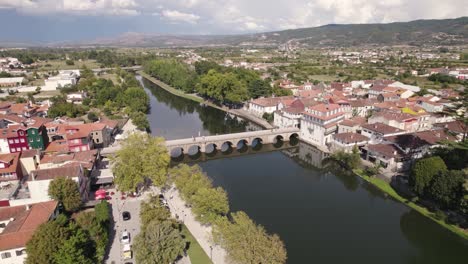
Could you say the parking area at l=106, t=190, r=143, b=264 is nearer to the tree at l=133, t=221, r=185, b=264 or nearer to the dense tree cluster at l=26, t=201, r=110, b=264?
the dense tree cluster at l=26, t=201, r=110, b=264

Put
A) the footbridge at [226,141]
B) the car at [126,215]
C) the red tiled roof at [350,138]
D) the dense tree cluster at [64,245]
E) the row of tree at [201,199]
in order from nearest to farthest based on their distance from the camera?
1. the dense tree cluster at [64,245]
2. the row of tree at [201,199]
3. the car at [126,215]
4. the red tiled roof at [350,138]
5. the footbridge at [226,141]

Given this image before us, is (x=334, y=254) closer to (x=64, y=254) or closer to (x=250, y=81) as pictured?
(x=64, y=254)

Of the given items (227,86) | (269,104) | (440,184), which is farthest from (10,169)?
(227,86)

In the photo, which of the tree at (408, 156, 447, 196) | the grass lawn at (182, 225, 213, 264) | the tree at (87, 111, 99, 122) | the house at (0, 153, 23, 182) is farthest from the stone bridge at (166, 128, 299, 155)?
the tree at (408, 156, 447, 196)

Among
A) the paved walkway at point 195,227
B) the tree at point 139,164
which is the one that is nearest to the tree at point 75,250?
the paved walkway at point 195,227

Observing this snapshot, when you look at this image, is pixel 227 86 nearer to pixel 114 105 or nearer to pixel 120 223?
pixel 114 105

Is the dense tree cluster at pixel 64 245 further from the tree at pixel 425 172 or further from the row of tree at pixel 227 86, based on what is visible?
the row of tree at pixel 227 86

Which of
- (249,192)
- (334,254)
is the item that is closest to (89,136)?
(249,192)

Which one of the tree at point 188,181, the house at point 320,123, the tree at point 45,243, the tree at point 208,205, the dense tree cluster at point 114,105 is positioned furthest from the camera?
the dense tree cluster at point 114,105
